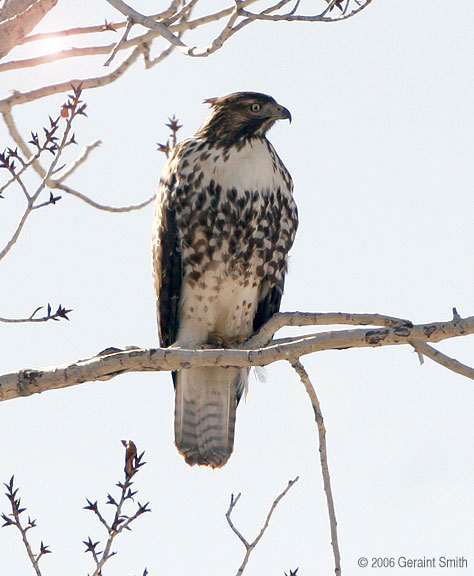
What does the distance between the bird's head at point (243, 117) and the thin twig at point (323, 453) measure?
223 centimetres

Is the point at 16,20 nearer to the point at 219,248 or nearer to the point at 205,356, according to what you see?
the point at 205,356

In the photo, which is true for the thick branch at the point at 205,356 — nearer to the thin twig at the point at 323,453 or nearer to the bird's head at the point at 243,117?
the thin twig at the point at 323,453

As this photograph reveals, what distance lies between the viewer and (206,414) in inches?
251

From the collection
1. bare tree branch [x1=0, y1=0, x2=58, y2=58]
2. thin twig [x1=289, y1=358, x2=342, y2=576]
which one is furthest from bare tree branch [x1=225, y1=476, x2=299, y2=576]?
bare tree branch [x1=0, y1=0, x2=58, y2=58]

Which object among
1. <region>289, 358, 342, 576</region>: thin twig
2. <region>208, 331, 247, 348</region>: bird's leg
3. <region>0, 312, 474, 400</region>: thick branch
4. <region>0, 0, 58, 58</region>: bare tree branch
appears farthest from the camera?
<region>208, 331, 247, 348</region>: bird's leg

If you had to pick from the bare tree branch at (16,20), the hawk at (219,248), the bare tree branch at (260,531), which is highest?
the bare tree branch at (16,20)

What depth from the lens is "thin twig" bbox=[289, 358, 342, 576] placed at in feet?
12.7

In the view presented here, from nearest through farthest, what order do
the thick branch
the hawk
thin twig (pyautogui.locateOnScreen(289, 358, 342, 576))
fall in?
the thick branch < thin twig (pyautogui.locateOnScreen(289, 358, 342, 576)) < the hawk

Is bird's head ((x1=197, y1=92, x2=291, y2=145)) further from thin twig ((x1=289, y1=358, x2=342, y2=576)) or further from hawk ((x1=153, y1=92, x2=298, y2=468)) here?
thin twig ((x1=289, y1=358, x2=342, y2=576))

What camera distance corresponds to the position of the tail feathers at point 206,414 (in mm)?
6316

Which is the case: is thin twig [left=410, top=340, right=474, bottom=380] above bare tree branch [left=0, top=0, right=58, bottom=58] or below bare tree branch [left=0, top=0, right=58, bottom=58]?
below

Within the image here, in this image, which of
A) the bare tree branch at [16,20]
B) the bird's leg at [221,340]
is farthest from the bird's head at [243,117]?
the bare tree branch at [16,20]

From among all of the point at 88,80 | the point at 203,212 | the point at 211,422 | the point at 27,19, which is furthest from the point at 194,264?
the point at 27,19

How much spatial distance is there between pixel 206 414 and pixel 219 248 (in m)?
1.15
